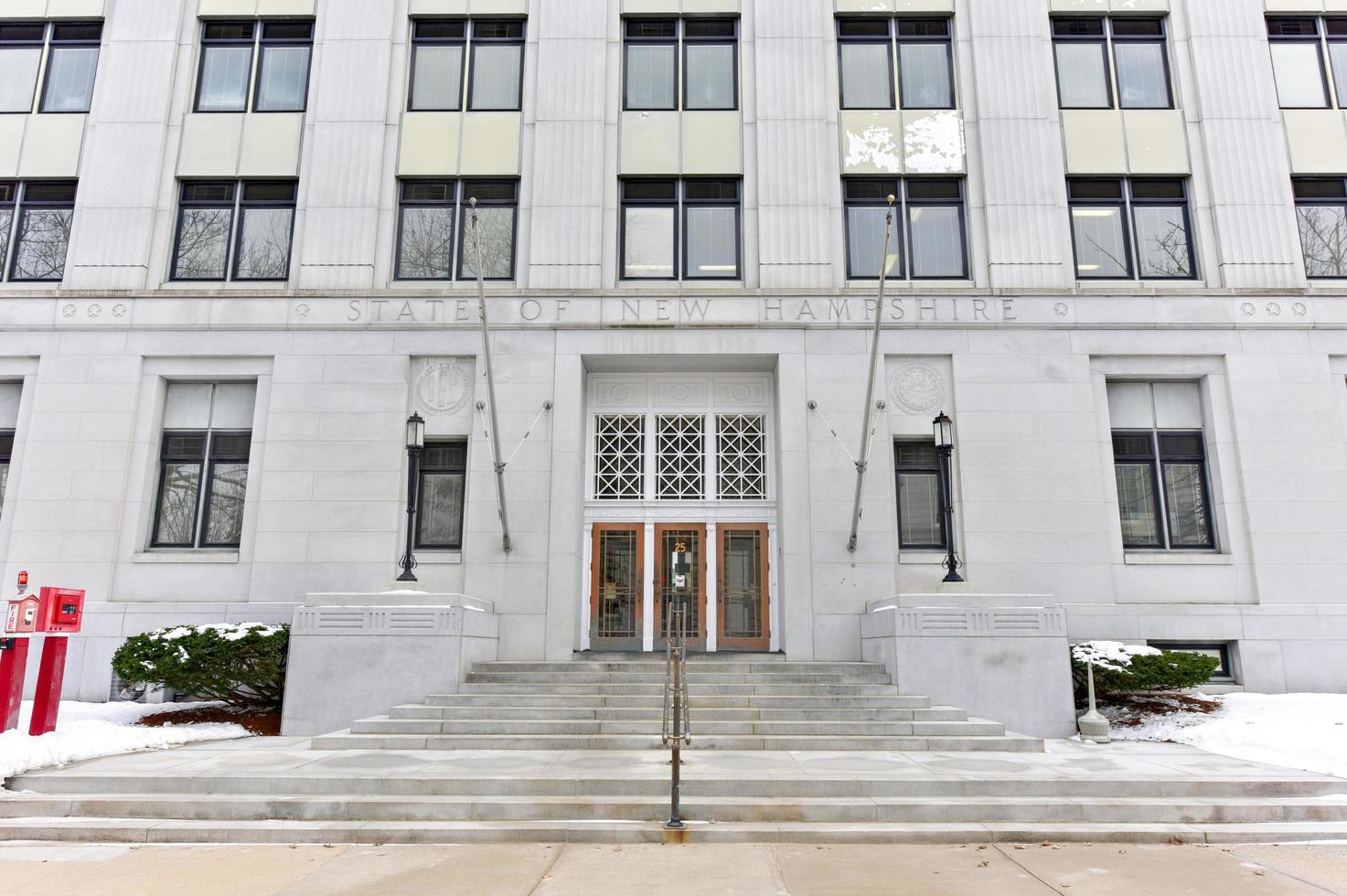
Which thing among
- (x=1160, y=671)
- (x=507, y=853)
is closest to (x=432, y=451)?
(x=507, y=853)

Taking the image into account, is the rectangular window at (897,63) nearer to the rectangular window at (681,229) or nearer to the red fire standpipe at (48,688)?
the rectangular window at (681,229)

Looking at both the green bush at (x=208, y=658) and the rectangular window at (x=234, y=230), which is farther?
the rectangular window at (x=234, y=230)

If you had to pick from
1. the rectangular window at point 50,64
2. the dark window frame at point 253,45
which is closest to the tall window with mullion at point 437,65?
the dark window frame at point 253,45

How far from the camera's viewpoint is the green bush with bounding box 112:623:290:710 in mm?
13188

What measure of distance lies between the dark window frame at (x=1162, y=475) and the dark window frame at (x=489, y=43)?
14.5 metres

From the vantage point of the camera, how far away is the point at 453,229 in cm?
1822

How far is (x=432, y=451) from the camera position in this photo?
56.5ft

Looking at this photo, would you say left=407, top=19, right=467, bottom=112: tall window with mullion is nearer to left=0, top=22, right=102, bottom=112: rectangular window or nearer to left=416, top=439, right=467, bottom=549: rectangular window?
left=0, top=22, right=102, bottom=112: rectangular window

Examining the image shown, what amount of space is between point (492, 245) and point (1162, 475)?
14404 mm

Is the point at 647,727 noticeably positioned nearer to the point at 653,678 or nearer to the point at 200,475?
the point at 653,678

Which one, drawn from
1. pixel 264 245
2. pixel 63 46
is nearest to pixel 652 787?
pixel 264 245

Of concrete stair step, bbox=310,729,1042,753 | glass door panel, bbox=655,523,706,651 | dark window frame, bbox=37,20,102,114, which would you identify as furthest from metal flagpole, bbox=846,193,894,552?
dark window frame, bbox=37,20,102,114

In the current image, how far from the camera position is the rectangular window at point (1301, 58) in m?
18.3

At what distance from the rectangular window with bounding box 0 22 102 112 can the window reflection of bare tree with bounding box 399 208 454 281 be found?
7.82 m
